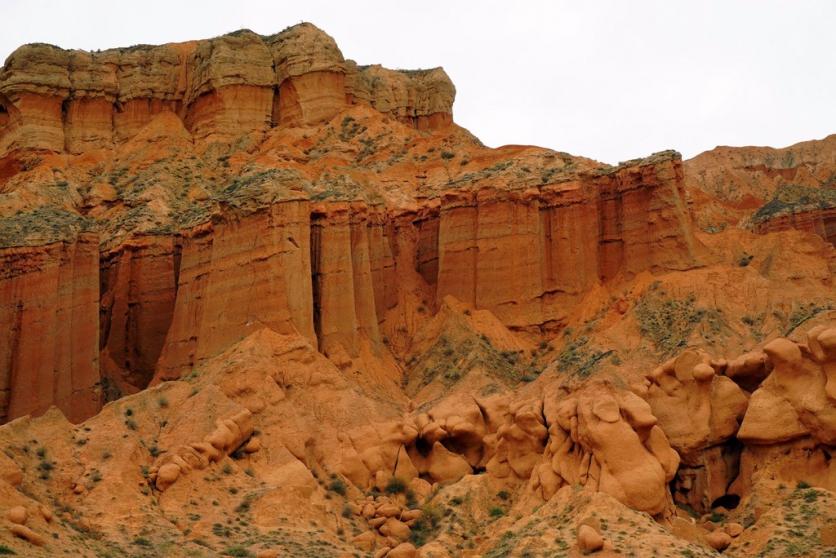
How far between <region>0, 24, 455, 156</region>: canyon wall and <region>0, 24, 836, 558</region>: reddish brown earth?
173mm

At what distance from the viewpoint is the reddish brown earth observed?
36.8m

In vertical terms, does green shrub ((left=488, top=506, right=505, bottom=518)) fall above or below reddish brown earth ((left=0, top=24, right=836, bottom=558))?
below

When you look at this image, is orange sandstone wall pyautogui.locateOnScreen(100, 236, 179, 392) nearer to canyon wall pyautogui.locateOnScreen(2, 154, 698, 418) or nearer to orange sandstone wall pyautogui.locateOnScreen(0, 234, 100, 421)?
canyon wall pyautogui.locateOnScreen(2, 154, 698, 418)

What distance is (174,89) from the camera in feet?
225

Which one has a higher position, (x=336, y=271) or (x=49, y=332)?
(x=336, y=271)

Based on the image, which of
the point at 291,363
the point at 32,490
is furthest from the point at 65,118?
the point at 32,490

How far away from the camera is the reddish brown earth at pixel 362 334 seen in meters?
36.8

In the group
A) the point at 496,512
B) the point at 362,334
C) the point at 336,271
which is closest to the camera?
the point at 496,512

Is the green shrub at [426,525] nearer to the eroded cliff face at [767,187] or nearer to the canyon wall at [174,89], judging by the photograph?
the eroded cliff face at [767,187]

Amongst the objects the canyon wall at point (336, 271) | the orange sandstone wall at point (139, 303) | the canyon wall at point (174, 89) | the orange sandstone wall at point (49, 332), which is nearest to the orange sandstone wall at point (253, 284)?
the canyon wall at point (336, 271)

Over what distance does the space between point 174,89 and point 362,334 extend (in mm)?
25936

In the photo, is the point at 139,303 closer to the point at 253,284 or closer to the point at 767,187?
the point at 253,284

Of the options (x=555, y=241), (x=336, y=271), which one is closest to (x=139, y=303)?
(x=336, y=271)

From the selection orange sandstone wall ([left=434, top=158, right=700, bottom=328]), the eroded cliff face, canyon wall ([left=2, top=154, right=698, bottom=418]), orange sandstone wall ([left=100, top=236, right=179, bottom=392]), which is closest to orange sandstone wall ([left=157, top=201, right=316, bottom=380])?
canyon wall ([left=2, top=154, right=698, bottom=418])
